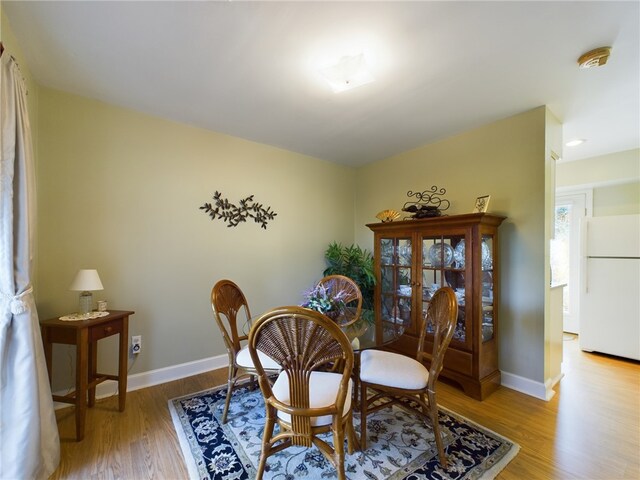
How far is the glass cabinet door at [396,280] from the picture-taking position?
2.81 metres

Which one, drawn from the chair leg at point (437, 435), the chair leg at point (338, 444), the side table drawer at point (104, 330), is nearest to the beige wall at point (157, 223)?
the side table drawer at point (104, 330)

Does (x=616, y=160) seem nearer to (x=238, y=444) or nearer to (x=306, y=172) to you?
(x=306, y=172)

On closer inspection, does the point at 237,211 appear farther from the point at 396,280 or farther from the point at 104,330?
the point at 396,280

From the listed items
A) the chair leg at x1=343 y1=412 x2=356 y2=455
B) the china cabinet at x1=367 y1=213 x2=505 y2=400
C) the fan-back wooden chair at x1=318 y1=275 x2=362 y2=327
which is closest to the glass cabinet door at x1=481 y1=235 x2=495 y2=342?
the china cabinet at x1=367 y1=213 x2=505 y2=400

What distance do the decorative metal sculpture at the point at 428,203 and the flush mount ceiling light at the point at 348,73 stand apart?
1383mm

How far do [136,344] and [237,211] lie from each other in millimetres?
1509

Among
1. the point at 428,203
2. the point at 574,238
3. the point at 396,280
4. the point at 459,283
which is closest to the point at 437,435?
the point at 459,283

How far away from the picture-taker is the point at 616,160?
329 cm

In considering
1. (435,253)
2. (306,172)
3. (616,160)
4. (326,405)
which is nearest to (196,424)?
(326,405)

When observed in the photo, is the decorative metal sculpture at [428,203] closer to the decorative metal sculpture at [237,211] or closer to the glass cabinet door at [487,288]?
the glass cabinet door at [487,288]

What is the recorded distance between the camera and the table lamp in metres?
1.90

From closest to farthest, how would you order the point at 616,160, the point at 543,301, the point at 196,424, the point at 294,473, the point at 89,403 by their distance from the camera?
the point at 294,473, the point at 196,424, the point at 89,403, the point at 543,301, the point at 616,160

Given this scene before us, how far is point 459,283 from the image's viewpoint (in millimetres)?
2463

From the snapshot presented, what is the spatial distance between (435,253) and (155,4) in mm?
2617
